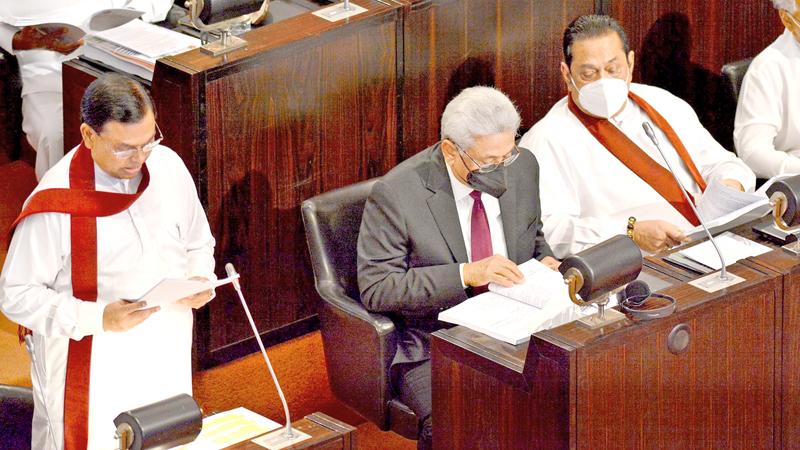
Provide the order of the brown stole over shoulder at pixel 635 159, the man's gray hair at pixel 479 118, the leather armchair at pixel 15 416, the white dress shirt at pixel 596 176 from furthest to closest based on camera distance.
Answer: the brown stole over shoulder at pixel 635 159
the white dress shirt at pixel 596 176
the man's gray hair at pixel 479 118
the leather armchair at pixel 15 416

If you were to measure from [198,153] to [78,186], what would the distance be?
3.10 ft

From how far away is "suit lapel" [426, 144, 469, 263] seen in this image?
14.0 feet

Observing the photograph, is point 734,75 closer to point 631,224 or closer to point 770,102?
point 770,102

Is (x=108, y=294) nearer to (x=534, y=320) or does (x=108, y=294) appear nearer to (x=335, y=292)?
(x=335, y=292)

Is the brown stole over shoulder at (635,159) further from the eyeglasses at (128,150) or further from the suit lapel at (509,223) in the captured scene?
the eyeglasses at (128,150)

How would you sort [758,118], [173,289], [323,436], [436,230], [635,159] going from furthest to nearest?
[758,118], [635,159], [436,230], [173,289], [323,436]

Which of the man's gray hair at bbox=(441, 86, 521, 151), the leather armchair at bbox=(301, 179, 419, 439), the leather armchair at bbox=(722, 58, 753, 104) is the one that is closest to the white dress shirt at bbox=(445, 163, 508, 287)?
the man's gray hair at bbox=(441, 86, 521, 151)

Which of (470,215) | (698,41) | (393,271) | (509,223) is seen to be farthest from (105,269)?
(698,41)

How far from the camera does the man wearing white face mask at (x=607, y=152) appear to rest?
A: 487 cm

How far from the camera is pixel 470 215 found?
4.36m

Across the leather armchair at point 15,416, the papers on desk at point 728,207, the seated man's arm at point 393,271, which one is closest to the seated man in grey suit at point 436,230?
the seated man's arm at point 393,271

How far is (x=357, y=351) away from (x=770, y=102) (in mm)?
2128

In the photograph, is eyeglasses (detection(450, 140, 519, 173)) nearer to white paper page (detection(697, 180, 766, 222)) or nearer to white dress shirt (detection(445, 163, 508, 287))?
white dress shirt (detection(445, 163, 508, 287))

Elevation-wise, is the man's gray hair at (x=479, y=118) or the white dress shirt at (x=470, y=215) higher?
the man's gray hair at (x=479, y=118)
